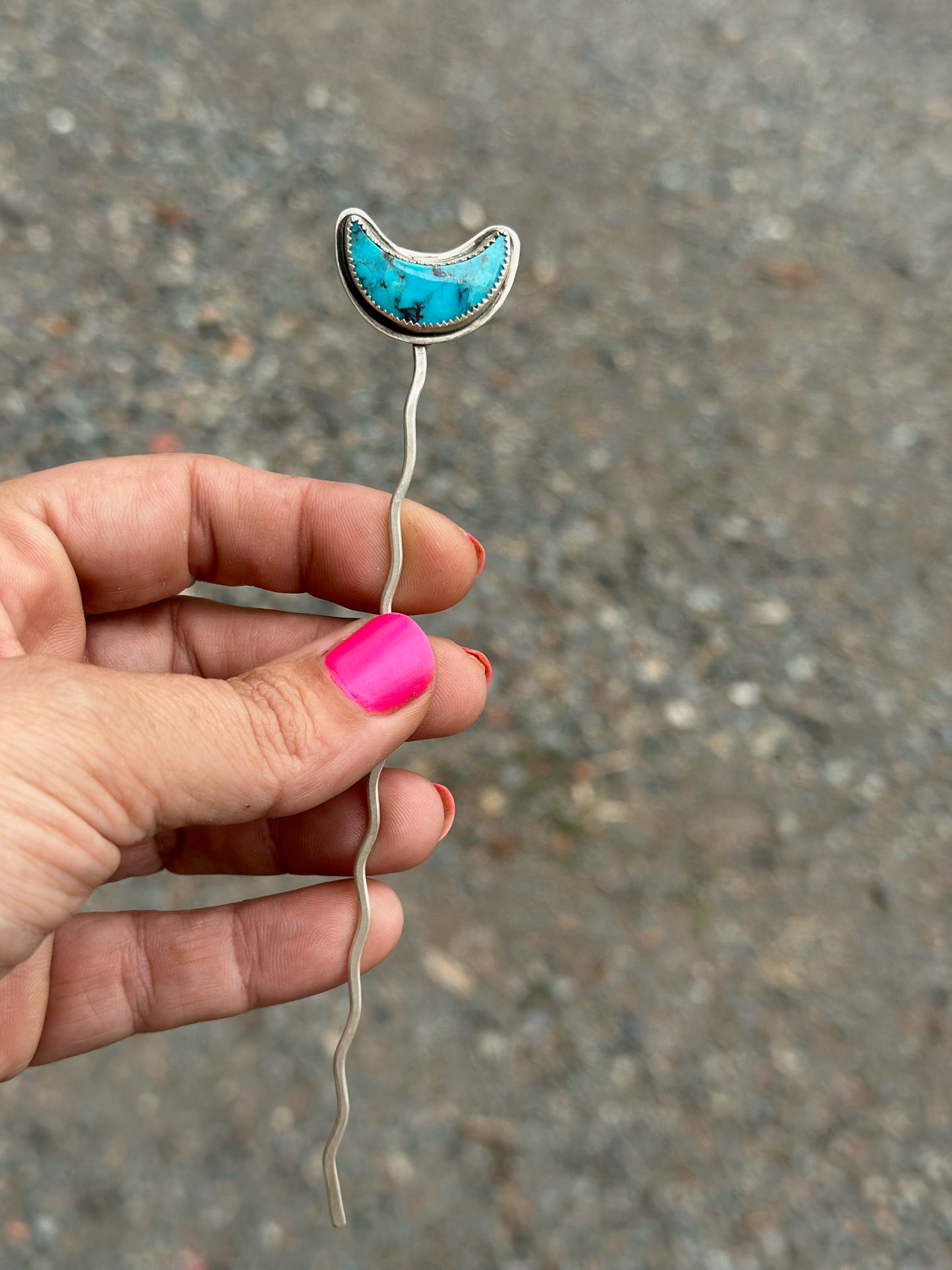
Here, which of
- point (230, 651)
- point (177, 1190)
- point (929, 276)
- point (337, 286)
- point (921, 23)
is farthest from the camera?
point (921, 23)

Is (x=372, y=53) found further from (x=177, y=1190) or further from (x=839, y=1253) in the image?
(x=839, y=1253)

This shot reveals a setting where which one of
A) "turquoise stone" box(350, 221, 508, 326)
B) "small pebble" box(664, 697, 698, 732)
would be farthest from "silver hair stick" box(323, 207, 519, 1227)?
"small pebble" box(664, 697, 698, 732)

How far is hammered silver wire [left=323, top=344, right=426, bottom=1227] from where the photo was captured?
4.45 feet

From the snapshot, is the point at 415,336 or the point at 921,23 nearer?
the point at 415,336

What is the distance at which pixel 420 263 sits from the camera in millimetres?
1289

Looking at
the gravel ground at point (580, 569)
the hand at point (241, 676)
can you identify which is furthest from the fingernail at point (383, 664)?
the gravel ground at point (580, 569)

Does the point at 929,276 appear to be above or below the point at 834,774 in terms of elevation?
above

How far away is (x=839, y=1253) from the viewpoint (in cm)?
202

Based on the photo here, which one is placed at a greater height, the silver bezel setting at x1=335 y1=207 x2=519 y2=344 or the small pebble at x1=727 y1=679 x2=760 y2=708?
the silver bezel setting at x1=335 y1=207 x2=519 y2=344

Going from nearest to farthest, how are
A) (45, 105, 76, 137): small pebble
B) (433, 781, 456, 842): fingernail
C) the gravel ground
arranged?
(433, 781, 456, 842): fingernail, the gravel ground, (45, 105, 76, 137): small pebble

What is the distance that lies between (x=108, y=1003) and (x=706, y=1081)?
3.92ft

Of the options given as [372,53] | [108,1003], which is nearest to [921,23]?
[372,53]

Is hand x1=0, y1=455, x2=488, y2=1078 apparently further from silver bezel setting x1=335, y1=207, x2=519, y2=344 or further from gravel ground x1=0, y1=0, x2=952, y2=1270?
gravel ground x1=0, y1=0, x2=952, y2=1270

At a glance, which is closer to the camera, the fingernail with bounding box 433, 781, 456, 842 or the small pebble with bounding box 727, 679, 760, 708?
the fingernail with bounding box 433, 781, 456, 842
